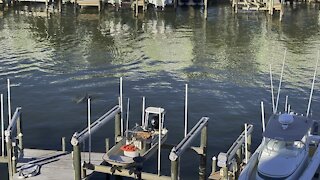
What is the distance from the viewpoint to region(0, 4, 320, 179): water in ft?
130

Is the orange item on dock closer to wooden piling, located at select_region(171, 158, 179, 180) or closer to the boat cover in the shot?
wooden piling, located at select_region(171, 158, 179, 180)

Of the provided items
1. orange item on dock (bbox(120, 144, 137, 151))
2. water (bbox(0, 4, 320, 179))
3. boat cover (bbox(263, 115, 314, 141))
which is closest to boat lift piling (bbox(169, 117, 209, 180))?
water (bbox(0, 4, 320, 179))

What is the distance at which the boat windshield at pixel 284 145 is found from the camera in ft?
88.0

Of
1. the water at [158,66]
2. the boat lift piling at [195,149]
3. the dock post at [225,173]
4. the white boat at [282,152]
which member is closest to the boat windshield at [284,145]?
the white boat at [282,152]

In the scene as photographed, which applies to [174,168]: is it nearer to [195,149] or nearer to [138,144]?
[195,149]

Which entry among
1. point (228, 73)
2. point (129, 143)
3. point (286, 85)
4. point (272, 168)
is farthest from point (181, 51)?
point (272, 168)

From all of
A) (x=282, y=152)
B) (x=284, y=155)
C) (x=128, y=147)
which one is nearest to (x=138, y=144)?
(x=128, y=147)

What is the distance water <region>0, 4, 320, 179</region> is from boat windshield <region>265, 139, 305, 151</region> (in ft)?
19.5

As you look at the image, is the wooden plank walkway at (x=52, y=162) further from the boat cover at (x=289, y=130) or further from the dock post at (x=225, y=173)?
the boat cover at (x=289, y=130)

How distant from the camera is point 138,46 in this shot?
198ft

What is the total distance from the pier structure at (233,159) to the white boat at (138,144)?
11.5ft

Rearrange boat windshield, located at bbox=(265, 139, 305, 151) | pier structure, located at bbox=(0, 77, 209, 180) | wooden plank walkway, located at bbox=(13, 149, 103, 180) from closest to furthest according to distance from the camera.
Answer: pier structure, located at bbox=(0, 77, 209, 180) < boat windshield, located at bbox=(265, 139, 305, 151) < wooden plank walkway, located at bbox=(13, 149, 103, 180)

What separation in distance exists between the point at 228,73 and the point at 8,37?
26921 mm

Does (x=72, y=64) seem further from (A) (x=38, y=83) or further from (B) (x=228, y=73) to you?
(B) (x=228, y=73)
